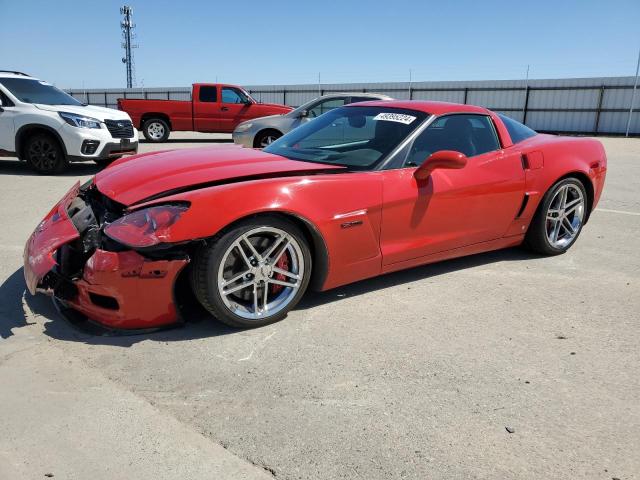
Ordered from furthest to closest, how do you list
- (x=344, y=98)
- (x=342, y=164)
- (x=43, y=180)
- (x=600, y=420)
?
(x=344, y=98)
(x=43, y=180)
(x=342, y=164)
(x=600, y=420)

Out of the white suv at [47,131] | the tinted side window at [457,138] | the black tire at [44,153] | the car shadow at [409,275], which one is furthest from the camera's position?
the black tire at [44,153]

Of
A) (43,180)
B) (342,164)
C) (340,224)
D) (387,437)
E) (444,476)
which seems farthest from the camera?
(43,180)

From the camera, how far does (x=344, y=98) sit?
451 inches

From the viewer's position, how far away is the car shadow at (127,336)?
2.92 m

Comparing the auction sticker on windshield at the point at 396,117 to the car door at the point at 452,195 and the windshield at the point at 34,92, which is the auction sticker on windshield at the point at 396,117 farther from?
the windshield at the point at 34,92

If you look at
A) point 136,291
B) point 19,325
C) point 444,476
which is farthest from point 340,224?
point 19,325

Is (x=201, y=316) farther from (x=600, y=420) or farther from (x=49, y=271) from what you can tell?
(x=600, y=420)

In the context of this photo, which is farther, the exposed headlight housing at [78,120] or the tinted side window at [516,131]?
the exposed headlight housing at [78,120]

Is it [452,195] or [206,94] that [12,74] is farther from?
[452,195]

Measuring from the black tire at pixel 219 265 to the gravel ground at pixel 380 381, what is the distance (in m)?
0.09

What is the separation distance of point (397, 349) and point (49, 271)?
193cm

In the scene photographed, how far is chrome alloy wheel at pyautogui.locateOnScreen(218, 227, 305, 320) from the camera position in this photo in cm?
298

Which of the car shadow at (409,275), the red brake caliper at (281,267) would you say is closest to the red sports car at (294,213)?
the red brake caliper at (281,267)

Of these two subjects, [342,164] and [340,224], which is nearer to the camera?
[340,224]
